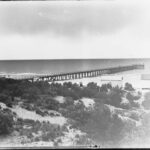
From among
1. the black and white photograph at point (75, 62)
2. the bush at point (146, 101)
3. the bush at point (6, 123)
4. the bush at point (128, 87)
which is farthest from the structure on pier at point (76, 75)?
the bush at point (6, 123)

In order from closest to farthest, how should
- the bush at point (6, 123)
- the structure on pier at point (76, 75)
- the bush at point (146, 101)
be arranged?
the bush at point (6, 123) < the bush at point (146, 101) < the structure on pier at point (76, 75)

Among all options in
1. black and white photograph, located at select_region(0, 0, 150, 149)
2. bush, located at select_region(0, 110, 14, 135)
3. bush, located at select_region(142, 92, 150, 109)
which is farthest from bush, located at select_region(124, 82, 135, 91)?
bush, located at select_region(0, 110, 14, 135)

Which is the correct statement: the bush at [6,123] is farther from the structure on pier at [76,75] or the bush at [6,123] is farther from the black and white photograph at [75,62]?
the structure on pier at [76,75]

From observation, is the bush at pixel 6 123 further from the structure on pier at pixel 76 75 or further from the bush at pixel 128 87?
the bush at pixel 128 87

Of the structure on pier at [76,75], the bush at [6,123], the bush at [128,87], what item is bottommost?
the bush at [6,123]

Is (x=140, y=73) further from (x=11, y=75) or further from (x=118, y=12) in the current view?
(x=11, y=75)

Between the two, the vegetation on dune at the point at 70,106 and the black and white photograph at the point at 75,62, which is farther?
the black and white photograph at the point at 75,62

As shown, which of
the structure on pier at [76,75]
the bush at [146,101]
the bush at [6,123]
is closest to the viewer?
the bush at [6,123]

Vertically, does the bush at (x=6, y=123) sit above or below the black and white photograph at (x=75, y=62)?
below

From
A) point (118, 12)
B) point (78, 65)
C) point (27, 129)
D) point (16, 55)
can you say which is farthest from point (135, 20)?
point (27, 129)
